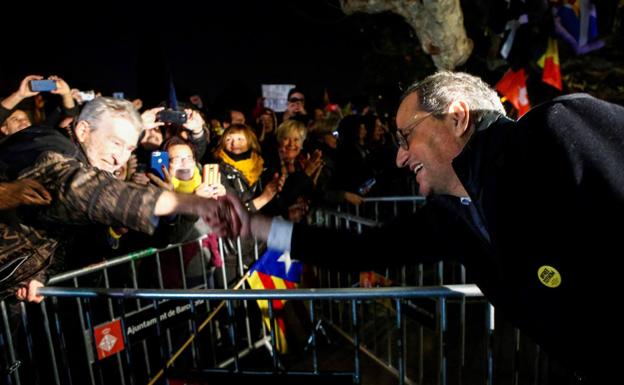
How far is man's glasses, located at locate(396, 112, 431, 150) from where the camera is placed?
201 centimetres

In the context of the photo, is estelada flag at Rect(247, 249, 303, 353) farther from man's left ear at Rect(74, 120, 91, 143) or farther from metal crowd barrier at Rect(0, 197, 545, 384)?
man's left ear at Rect(74, 120, 91, 143)

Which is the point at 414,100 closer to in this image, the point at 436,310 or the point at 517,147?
the point at 517,147

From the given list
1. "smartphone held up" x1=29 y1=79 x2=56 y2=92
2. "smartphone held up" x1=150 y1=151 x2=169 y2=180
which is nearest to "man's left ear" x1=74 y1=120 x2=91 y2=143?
"smartphone held up" x1=150 y1=151 x2=169 y2=180

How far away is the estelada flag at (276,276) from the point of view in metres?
4.20

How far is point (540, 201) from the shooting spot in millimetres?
1383

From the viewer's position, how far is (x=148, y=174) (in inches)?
153

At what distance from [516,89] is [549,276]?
6337mm

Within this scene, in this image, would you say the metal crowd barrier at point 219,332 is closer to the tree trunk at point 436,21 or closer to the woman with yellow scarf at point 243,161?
the woman with yellow scarf at point 243,161

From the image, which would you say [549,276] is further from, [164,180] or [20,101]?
[20,101]

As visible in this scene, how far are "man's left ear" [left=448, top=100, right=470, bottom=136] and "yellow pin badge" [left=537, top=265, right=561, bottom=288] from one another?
72 cm

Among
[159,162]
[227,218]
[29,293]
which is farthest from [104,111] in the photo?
[159,162]

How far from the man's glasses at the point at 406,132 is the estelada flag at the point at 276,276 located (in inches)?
87.6

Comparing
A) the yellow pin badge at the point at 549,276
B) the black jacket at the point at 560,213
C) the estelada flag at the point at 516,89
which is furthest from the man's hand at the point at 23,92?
the estelada flag at the point at 516,89

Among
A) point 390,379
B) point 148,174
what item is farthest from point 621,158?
point 148,174
